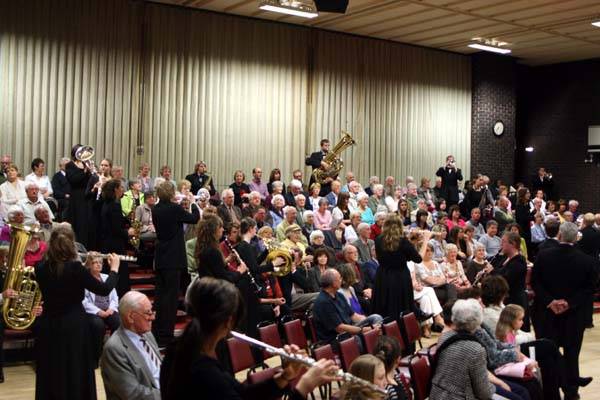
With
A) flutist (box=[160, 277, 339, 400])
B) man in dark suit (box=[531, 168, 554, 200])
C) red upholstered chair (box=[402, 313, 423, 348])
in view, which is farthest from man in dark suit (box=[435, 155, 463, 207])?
flutist (box=[160, 277, 339, 400])

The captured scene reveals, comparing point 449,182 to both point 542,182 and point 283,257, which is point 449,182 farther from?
point 283,257

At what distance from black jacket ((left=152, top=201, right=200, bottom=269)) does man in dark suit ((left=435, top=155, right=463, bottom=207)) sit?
8.40 m

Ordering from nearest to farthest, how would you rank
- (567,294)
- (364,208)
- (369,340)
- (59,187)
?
1. (369,340)
2. (567,294)
3. (59,187)
4. (364,208)

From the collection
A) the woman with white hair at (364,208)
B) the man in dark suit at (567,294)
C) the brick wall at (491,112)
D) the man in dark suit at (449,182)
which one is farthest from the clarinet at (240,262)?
the brick wall at (491,112)

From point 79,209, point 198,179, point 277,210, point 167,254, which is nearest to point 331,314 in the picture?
point 167,254

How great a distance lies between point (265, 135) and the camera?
14.2 meters

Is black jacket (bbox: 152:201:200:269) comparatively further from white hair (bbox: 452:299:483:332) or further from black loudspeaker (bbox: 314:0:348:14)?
white hair (bbox: 452:299:483:332)

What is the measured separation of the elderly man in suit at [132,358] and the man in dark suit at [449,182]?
38.4ft

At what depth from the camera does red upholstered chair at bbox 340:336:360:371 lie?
5125 millimetres

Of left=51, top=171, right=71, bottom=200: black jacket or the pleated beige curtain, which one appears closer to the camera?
left=51, top=171, right=71, bottom=200: black jacket

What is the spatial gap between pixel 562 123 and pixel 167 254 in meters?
13.3

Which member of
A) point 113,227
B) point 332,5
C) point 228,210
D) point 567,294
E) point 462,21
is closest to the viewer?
point 567,294

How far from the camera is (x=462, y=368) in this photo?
4.32m

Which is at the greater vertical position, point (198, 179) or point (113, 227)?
point (198, 179)
